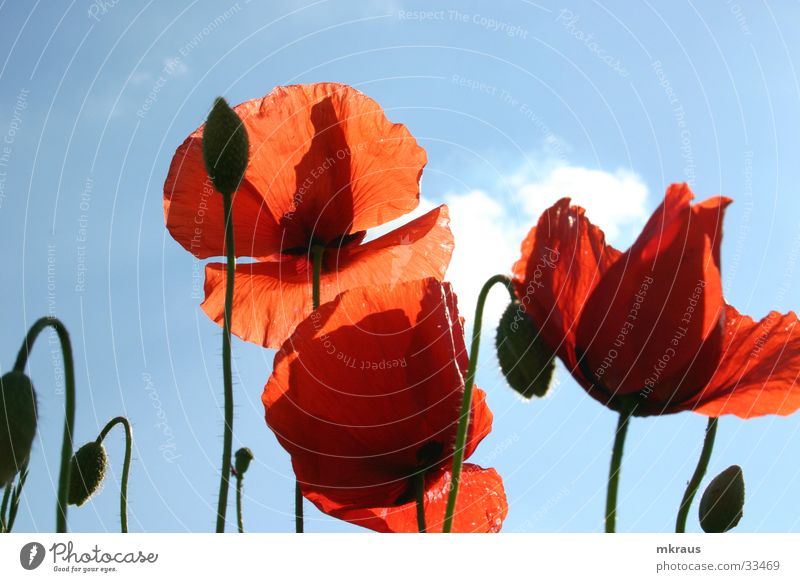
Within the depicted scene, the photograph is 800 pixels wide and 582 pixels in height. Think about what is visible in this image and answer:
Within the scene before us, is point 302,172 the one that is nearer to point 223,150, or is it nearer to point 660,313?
point 223,150

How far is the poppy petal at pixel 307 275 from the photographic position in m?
0.62

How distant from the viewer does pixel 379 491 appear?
50 cm

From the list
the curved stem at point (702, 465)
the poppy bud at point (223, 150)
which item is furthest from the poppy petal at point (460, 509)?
the poppy bud at point (223, 150)

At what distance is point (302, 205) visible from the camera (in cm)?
63

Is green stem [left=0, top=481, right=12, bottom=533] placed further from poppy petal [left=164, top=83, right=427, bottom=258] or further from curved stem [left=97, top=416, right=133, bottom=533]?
poppy petal [left=164, top=83, right=427, bottom=258]

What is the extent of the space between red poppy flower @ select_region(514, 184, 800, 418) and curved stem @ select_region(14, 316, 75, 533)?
0.74ft

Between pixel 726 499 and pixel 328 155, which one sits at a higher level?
pixel 328 155

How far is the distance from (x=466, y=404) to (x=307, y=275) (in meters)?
0.30

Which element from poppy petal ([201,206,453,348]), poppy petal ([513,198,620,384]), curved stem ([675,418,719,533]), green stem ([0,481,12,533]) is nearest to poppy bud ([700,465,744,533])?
curved stem ([675,418,719,533])

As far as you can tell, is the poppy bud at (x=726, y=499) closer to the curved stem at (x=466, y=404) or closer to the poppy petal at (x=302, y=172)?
the curved stem at (x=466, y=404)

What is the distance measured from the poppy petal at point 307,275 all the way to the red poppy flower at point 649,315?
23 cm

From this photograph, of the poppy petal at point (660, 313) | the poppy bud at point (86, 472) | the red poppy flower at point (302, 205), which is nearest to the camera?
the poppy petal at point (660, 313)

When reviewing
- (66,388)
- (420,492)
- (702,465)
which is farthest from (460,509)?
(66,388)
